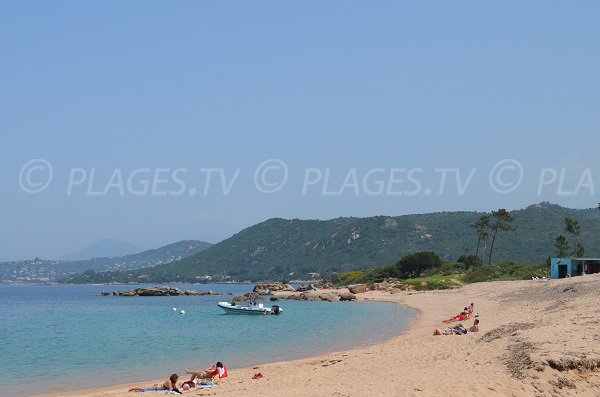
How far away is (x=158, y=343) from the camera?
118 ft

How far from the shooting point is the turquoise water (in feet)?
82.9

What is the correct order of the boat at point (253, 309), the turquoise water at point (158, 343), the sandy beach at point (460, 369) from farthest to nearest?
the boat at point (253, 309) → the turquoise water at point (158, 343) → the sandy beach at point (460, 369)

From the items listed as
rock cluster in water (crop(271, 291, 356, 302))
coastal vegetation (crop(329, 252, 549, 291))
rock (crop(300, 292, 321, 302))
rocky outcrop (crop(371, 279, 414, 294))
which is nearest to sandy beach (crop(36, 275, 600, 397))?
rock cluster in water (crop(271, 291, 356, 302))

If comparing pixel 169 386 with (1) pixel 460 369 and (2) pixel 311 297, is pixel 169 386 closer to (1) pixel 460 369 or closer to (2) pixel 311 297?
(1) pixel 460 369

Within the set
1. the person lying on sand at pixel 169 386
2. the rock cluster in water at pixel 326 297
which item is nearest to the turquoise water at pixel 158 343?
the person lying on sand at pixel 169 386

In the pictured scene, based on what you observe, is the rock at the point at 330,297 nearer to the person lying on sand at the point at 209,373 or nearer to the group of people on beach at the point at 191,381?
the person lying on sand at the point at 209,373

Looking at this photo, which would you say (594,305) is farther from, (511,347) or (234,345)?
(234,345)

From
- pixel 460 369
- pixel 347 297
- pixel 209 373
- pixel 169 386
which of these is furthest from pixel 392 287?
pixel 460 369

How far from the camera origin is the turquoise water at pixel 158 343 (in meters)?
25.3

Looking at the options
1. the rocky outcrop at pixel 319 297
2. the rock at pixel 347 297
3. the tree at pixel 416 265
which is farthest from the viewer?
the tree at pixel 416 265

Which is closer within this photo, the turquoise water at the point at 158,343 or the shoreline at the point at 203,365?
the shoreline at the point at 203,365

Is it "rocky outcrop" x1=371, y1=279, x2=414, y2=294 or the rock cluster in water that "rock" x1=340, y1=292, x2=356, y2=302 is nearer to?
the rock cluster in water

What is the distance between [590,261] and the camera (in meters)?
61.8

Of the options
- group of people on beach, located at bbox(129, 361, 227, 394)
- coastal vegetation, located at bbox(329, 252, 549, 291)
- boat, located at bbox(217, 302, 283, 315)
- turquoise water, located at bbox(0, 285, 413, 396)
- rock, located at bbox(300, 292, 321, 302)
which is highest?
coastal vegetation, located at bbox(329, 252, 549, 291)
